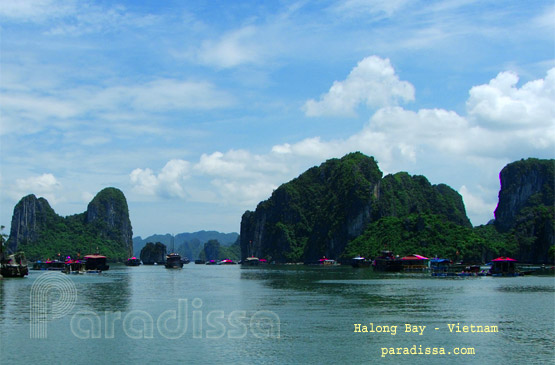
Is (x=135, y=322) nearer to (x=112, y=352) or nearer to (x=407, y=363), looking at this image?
(x=112, y=352)

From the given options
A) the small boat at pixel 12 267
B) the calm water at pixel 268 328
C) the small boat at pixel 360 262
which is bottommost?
the small boat at pixel 360 262

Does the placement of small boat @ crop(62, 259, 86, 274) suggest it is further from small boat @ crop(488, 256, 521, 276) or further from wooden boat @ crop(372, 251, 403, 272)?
small boat @ crop(488, 256, 521, 276)

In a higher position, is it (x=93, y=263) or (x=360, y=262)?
(x=93, y=263)

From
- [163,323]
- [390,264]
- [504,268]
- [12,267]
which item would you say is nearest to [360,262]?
[390,264]

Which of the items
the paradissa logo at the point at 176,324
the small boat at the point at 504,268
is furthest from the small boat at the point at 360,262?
the paradissa logo at the point at 176,324

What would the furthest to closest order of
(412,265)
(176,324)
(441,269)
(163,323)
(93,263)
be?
1. (93,263)
2. (412,265)
3. (441,269)
4. (163,323)
5. (176,324)

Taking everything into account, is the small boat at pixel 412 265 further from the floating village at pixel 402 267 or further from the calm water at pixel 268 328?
the calm water at pixel 268 328

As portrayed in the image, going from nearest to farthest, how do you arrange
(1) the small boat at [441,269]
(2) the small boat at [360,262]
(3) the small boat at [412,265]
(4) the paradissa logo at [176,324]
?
(4) the paradissa logo at [176,324], (1) the small boat at [441,269], (3) the small boat at [412,265], (2) the small boat at [360,262]

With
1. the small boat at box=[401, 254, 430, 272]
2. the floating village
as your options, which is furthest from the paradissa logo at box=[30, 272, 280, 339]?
the small boat at box=[401, 254, 430, 272]

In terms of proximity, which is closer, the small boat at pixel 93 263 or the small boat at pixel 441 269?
the small boat at pixel 441 269

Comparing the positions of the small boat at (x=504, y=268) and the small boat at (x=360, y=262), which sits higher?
the small boat at (x=504, y=268)

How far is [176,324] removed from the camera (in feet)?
155

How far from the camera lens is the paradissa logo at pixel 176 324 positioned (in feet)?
140

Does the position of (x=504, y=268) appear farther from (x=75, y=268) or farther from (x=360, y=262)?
(x=75, y=268)
